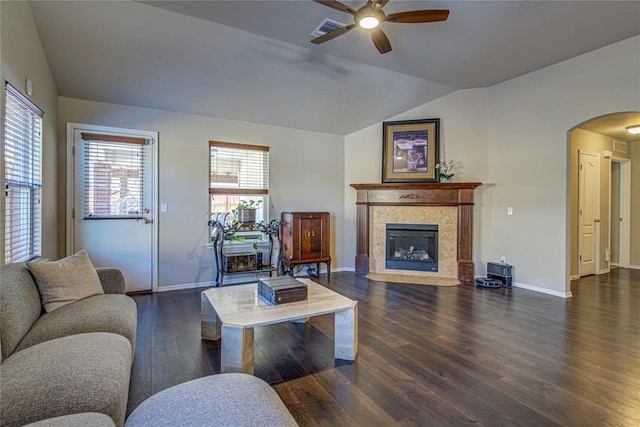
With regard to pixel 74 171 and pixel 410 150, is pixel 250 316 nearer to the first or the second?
pixel 74 171

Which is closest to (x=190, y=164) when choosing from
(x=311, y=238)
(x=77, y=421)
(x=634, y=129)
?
(x=311, y=238)

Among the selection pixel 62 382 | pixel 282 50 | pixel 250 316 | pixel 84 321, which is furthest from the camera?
pixel 282 50

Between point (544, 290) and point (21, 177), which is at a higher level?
point (21, 177)

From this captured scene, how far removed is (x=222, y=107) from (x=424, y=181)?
3384 mm

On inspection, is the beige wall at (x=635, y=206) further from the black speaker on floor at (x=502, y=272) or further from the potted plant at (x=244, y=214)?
the potted plant at (x=244, y=214)

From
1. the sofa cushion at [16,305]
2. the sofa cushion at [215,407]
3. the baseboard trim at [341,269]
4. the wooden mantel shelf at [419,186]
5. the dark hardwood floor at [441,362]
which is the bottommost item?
the dark hardwood floor at [441,362]

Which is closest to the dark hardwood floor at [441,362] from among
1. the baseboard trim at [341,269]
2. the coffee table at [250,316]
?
the coffee table at [250,316]

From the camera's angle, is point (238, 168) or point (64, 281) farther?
point (238, 168)

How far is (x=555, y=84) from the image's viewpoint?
425 cm

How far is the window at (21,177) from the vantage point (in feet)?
7.87

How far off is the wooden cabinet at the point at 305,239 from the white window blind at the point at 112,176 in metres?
2.09

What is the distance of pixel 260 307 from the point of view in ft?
7.74

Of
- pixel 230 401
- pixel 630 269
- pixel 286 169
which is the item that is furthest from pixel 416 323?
pixel 630 269

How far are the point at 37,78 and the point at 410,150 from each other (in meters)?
4.86
